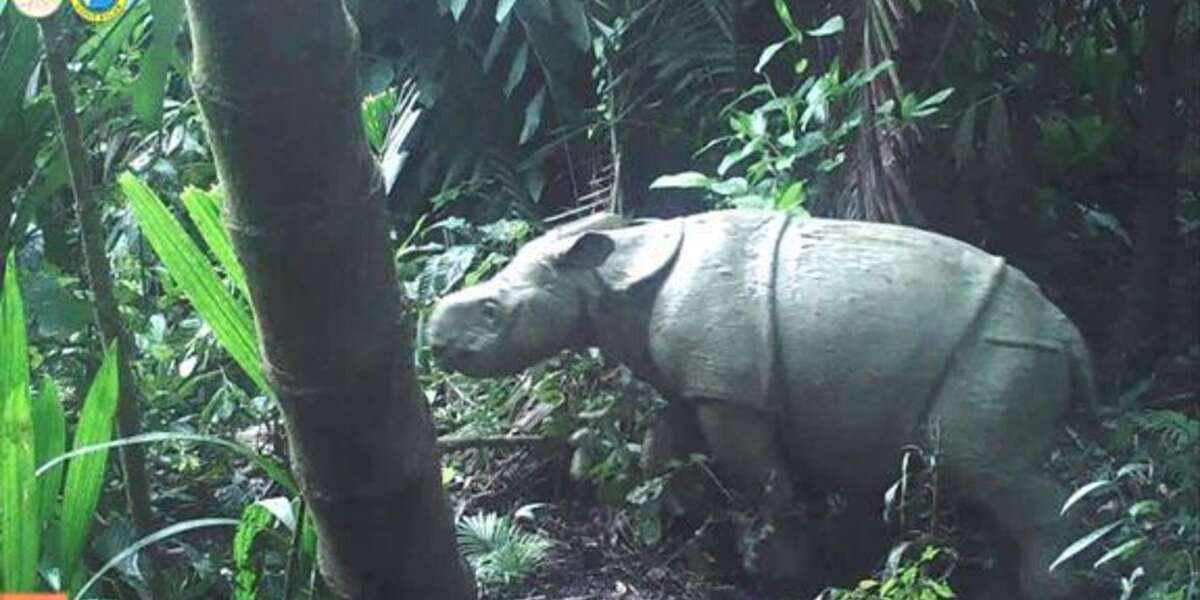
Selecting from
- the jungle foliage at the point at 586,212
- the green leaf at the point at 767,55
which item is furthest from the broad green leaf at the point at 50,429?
the green leaf at the point at 767,55

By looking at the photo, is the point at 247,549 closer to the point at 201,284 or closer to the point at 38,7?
the point at 201,284

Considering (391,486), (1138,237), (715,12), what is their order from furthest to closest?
1. (715,12)
2. (1138,237)
3. (391,486)

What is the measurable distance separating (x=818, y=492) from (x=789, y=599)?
0.50ft

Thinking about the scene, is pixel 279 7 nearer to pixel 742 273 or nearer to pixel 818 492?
pixel 742 273

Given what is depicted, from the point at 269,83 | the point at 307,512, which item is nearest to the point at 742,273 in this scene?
the point at 307,512

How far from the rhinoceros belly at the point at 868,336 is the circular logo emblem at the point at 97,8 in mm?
895

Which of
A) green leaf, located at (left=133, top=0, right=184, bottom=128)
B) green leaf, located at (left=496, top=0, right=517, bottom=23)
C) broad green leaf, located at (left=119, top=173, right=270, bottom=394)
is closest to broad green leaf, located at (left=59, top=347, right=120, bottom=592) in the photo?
broad green leaf, located at (left=119, top=173, right=270, bottom=394)

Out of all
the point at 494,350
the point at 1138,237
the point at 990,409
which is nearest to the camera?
the point at 990,409

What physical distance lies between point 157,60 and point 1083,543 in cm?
137

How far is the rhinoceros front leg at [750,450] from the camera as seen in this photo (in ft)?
7.64

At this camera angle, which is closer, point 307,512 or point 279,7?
point 279,7

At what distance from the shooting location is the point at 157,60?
7.94 feet

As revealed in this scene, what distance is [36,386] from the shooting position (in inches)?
113

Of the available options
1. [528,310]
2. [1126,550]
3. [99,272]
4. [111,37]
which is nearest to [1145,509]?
[1126,550]
